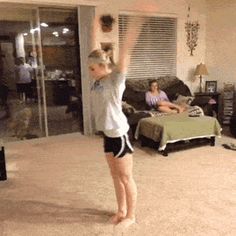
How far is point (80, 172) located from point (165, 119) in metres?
1.49

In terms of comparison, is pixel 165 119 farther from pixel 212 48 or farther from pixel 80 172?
pixel 212 48

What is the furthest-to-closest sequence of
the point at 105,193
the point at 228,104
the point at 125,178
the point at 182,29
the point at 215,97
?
1. the point at 182,29
2. the point at 215,97
3. the point at 228,104
4. the point at 105,193
5. the point at 125,178

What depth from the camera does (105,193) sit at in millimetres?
3021

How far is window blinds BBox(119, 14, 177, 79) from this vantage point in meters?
5.77

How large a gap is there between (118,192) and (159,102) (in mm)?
2897

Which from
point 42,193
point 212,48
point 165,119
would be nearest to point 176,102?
point 165,119

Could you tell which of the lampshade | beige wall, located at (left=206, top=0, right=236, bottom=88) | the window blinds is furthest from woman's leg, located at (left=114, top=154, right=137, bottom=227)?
beige wall, located at (left=206, top=0, right=236, bottom=88)

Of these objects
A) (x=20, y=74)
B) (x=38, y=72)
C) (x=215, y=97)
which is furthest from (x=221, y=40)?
(x=20, y=74)

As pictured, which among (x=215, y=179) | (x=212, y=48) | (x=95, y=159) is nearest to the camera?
(x=215, y=179)

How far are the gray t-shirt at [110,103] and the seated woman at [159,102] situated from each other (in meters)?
2.90

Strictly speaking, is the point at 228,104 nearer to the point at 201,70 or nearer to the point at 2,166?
the point at 201,70

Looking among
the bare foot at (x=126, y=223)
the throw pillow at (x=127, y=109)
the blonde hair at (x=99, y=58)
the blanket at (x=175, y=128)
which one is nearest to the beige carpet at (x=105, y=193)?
the bare foot at (x=126, y=223)

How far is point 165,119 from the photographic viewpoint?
4352 mm

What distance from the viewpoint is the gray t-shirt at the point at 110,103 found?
213 centimetres
